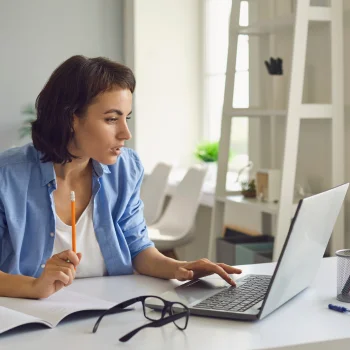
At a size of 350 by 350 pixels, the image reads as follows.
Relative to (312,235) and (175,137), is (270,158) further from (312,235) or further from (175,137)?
(312,235)

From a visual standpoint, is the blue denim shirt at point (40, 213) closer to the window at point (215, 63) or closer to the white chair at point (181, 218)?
the white chair at point (181, 218)

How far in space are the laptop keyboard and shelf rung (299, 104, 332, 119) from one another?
1528 millimetres

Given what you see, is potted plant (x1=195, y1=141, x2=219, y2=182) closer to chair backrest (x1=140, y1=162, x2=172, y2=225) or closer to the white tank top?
chair backrest (x1=140, y1=162, x2=172, y2=225)

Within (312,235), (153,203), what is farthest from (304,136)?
(312,235)

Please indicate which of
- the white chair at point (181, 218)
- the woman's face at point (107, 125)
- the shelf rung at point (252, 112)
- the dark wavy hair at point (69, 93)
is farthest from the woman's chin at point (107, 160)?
the white chair at point (181, 218)

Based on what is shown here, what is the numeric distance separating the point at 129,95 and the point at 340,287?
29.0 inches

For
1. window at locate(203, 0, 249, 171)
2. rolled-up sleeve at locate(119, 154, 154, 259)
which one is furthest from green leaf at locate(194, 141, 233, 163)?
rolled-up sleeve at locate(119, 154, 154, 259)

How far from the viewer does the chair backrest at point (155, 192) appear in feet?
15.3

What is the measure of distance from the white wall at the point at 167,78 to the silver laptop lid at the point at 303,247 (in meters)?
3.82

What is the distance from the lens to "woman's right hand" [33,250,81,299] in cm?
161

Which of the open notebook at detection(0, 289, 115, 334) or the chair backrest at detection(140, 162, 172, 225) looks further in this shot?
the chair backrest at detection(140, 162, 172, 225)

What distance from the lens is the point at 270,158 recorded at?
12.9ft

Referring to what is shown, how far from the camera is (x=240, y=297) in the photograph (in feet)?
5.43

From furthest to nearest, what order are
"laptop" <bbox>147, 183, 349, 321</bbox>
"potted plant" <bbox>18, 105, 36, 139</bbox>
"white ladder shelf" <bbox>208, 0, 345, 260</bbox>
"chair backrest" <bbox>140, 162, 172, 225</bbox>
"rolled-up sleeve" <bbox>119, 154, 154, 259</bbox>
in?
"potted plant" <bbox>18, 105, 36, 139</bbox> → "chair backrest" <bbox>140, 162, 172, 225</bbox> → "white ladder shelf" <bbox>208, 0, 345, 260</bbox> → "rolled-up sleeve" <bbox>119, 154, 154, 259</bbox> → "laptop" <bbox>147, 183, 349, 321</bbox>
